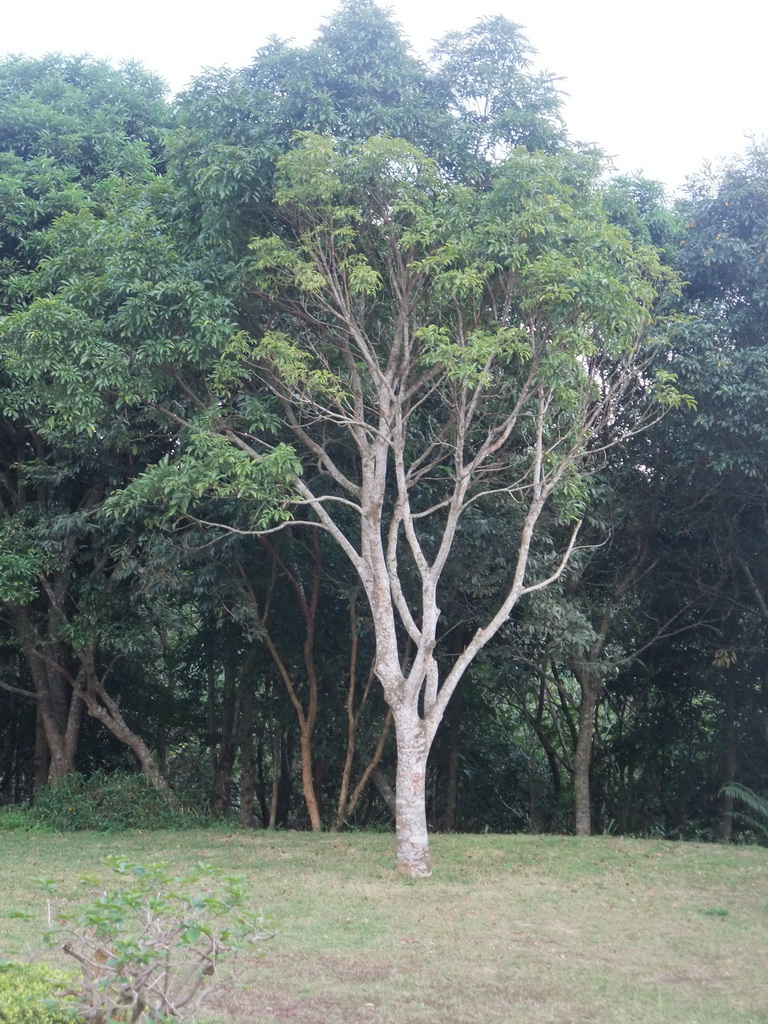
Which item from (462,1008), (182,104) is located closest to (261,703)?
(182,104)

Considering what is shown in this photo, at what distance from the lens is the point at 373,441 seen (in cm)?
940

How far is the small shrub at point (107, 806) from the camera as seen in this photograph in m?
11.3

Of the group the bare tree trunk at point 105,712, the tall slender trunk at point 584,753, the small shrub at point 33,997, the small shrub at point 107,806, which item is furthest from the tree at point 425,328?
the small shrub at point 33,997

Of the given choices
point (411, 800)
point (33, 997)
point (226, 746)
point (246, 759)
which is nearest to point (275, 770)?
point (246, 759)

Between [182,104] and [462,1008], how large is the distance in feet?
26.2

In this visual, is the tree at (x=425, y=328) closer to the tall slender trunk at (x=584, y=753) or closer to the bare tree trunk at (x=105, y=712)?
the tall slender trunk at (x=584, y=753)

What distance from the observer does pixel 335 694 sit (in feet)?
42.4

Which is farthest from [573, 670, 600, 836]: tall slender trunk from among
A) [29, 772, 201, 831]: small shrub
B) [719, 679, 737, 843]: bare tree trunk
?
[29, 772, 201, 831]: small shrub

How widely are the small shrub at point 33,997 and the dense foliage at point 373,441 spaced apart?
16.0 ft

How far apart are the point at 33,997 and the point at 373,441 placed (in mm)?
6557

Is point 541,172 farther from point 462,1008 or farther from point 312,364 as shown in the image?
point 462,1008

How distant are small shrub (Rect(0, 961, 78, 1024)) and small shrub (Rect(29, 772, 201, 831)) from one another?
7896 mm

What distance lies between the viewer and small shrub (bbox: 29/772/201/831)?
1126cm

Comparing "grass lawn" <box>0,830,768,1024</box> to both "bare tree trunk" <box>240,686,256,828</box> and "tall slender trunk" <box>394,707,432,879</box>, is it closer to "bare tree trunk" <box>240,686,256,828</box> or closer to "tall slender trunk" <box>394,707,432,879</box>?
"tall slender trunk" <box>394,707,432,879</box>
